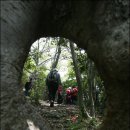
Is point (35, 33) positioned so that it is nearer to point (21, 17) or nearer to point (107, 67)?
point (21, 17)

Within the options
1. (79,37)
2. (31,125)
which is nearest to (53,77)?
(79,37)

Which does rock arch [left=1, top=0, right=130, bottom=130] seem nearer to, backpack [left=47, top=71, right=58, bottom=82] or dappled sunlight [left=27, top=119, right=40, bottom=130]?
dappled sunlight [left=27, top=119, right=40, bottom=130]

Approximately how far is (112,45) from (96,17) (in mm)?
410

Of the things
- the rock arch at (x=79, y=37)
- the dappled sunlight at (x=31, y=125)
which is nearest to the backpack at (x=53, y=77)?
the rock arch at (x=79, y=37)

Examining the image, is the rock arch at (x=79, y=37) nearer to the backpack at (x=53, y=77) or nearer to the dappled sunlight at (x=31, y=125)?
the dappled sunlight at (x=31, y=125)

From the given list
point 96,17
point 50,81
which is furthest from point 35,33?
point 50,81

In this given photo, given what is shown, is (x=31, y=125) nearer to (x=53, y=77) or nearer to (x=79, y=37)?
(x=79, y=37)

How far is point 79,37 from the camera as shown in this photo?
14.0 feet

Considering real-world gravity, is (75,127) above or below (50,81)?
below

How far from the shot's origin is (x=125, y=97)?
3980mm

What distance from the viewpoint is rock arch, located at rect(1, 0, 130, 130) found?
3.62 metres

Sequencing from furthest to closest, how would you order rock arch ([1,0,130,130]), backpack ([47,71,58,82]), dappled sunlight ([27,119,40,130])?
backpack ([47,71,58,82]), dappled sunlight ([27,119,40,130]), rock arch ([1,0,130,130])

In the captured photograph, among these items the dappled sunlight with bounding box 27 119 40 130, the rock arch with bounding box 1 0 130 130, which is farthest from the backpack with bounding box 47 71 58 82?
the dappled sunlight with bounding box 27 119 40 130

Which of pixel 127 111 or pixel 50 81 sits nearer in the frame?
pixel 127 111
